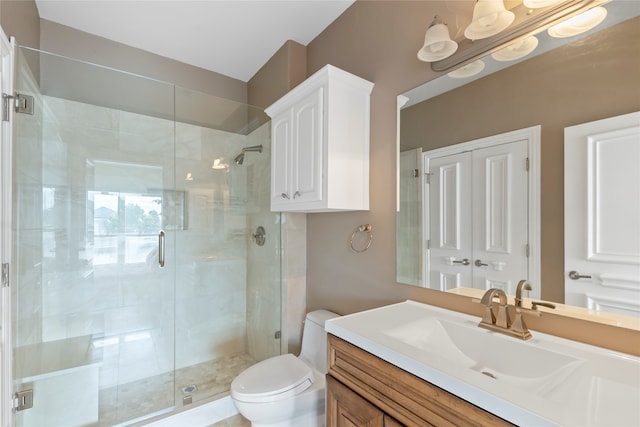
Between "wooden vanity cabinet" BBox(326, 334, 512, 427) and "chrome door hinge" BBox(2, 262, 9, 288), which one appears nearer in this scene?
"wooden vanity cabinet" BBox(326, 334, 512, 427)

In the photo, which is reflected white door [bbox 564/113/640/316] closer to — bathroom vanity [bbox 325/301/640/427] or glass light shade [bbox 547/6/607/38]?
bathroom vanity [bbox 325/301/640/427]

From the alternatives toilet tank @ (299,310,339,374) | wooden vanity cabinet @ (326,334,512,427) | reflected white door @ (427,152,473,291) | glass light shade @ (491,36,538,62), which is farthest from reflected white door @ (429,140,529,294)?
toilet tank @ (299,310,339,374)

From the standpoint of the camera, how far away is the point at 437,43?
4.06 feet

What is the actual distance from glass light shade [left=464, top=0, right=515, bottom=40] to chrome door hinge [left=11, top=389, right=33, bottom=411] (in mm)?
2746

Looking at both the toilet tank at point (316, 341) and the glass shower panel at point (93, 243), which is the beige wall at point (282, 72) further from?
the toilet tank at point (316, 341)

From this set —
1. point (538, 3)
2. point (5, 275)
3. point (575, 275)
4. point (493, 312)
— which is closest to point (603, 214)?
point (575, 275)

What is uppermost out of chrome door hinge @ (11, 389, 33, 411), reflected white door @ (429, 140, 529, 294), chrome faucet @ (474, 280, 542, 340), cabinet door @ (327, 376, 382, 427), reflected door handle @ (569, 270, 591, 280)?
reflected white door @ (429, 140, 529, 294)

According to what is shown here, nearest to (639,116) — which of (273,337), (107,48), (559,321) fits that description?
(559,321)

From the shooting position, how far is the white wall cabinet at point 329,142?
60.6 inches

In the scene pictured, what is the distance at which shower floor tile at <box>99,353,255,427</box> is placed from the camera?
1925 mm

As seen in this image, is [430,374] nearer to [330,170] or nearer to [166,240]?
[330,170]

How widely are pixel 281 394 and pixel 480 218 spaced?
124cm

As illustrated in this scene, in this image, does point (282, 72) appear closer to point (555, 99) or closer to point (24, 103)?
point (24, 103)

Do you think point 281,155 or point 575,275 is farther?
point 281,155
